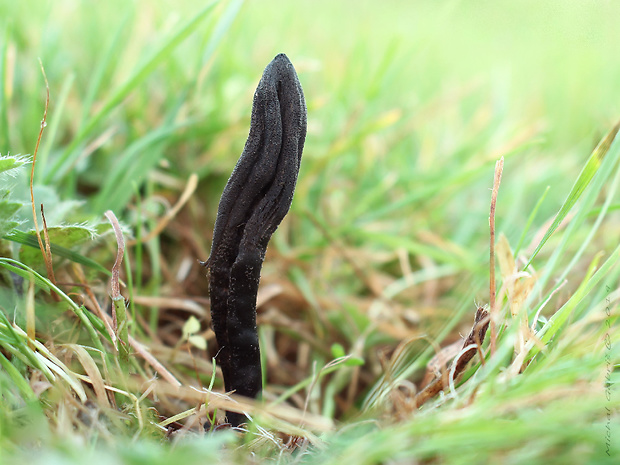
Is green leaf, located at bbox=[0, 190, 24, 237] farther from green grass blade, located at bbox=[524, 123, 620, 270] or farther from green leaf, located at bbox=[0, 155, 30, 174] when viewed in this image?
green grass blade, located at bbox=[524, 123, 620, 270]

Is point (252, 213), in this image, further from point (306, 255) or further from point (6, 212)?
point (306, 255)

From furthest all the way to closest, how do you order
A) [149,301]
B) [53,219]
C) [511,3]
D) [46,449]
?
[511,3]
[149,301]
[53,219]
[46,449]

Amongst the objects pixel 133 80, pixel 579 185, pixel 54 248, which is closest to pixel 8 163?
pixel 54 248

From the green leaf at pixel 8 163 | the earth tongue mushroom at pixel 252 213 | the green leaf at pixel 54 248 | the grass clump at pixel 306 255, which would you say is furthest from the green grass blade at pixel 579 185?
the green leaf at pixel 8 163

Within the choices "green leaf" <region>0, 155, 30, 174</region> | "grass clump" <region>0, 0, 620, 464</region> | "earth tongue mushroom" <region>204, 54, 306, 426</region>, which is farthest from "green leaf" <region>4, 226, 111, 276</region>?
"earth tongue mushroom" <region>204, 54, 306, 426</region>

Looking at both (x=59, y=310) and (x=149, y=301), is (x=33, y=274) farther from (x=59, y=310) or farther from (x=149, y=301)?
(x=149, y=301)

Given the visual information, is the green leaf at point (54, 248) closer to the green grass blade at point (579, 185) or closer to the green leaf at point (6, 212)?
the green leaf at point (6, 212)

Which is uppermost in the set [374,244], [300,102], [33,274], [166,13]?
[166,13]

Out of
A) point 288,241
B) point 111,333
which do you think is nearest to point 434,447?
point 111,333
